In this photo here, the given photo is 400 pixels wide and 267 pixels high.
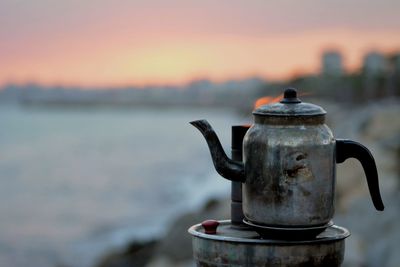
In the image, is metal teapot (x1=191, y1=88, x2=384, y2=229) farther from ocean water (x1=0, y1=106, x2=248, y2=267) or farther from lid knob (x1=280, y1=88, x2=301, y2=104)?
ocean water (x1=0, y1=106, x2=248, y2=267)

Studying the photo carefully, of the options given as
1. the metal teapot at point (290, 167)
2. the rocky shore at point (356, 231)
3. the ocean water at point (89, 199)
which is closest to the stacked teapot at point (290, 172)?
the metal teapot at point (290, 167)

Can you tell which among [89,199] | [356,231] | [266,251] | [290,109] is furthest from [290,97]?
[89,199]

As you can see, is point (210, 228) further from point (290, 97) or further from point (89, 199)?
point (89, 199)

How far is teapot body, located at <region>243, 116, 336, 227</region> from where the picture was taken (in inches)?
107

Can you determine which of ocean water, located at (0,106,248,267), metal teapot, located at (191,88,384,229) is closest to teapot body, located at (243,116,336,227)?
metal teapot, located at (191,88,384,229)

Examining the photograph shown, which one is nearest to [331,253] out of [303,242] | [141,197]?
[303,242]

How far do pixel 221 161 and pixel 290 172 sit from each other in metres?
0.28

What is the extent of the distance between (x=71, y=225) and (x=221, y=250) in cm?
2720

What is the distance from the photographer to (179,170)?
5238cm

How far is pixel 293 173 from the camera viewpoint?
8.95 ft

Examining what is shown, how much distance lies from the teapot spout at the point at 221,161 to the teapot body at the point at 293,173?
0.09 meters

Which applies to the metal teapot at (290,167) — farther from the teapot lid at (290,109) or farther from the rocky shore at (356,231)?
the rocky shore at (356,231)

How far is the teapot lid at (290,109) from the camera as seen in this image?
276cm

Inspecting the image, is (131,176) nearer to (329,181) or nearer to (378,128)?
(378,128)
